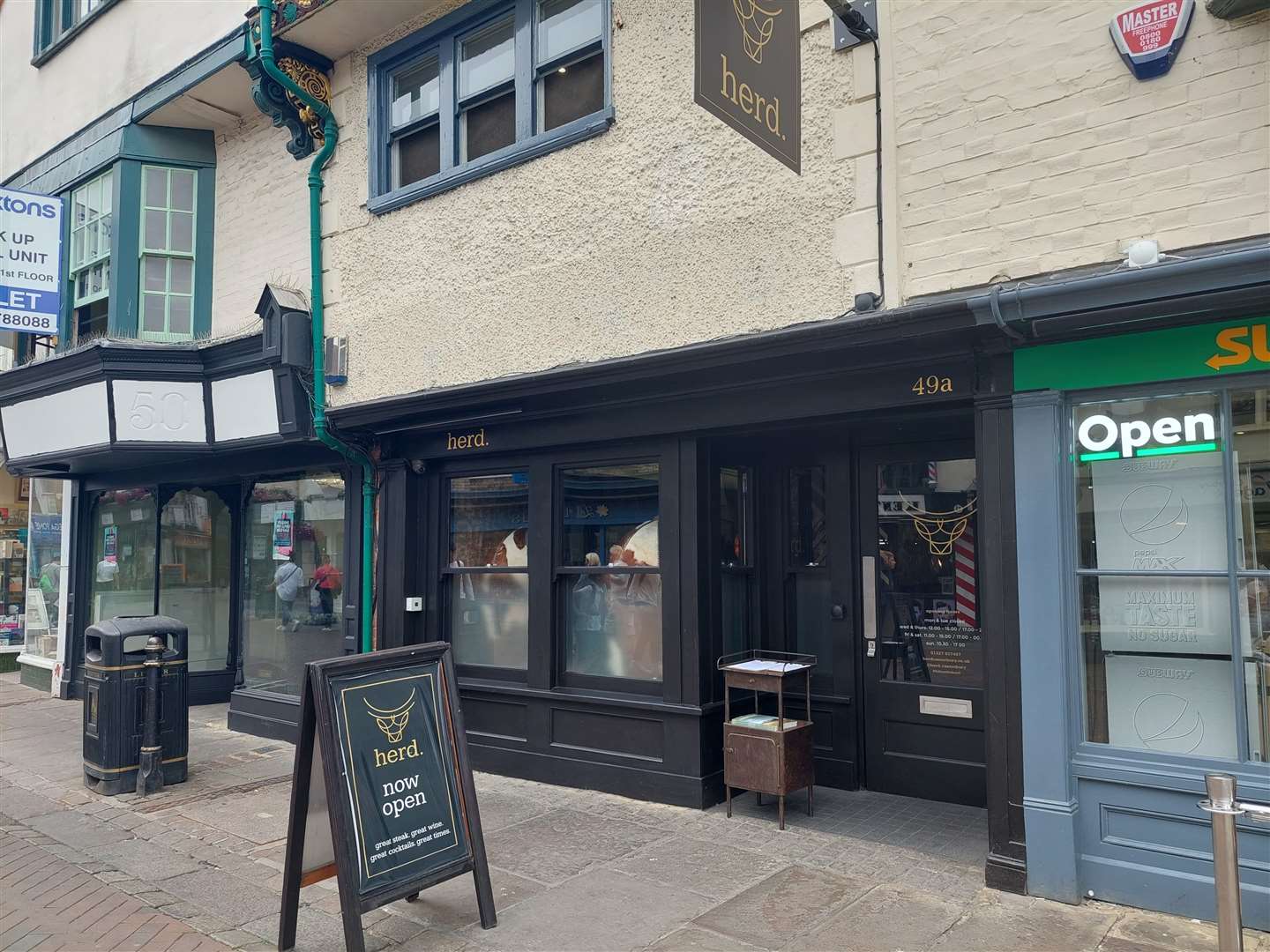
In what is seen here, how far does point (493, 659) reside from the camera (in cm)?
795

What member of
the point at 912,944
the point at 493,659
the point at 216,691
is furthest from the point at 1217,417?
the point at 216,691

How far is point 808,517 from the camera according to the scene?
712cm

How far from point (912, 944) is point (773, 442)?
3671mm

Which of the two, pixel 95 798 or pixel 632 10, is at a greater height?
pixel 632 10

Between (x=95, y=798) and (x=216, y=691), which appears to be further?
(x=216, y=691)

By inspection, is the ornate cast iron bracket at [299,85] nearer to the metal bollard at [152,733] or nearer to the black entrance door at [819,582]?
the metal bollard at [152,733]

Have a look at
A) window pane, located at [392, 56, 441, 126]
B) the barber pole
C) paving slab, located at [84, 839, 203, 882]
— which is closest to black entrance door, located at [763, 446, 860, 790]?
the barber pole

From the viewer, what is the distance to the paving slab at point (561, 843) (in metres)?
5.43

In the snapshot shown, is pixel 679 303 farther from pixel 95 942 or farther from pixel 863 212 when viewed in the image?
pixel 95 942

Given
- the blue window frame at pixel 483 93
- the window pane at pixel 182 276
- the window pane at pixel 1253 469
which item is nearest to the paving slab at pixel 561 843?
the window pane at pixel 1253 469

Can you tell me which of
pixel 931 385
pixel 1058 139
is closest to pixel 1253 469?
pixel 931 385

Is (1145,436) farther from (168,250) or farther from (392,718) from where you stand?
(168,250)

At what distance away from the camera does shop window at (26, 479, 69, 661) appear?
12.7 metres

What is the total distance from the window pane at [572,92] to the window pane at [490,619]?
11.8ft
